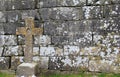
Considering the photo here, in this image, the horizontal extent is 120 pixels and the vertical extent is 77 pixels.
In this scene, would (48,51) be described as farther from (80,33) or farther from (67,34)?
(80,33)

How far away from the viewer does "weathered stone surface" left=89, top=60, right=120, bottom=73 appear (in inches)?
289

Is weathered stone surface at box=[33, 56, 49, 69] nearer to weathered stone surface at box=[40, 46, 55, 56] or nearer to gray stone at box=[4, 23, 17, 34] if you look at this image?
weathered stone surface at box=[40, 46, 55, 56]

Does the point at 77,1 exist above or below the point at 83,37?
above

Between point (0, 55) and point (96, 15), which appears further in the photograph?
point (0, 55)

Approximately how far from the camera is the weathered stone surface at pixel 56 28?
24.9 feet

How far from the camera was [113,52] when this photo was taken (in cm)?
737

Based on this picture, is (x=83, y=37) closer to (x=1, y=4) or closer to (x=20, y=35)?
(x=20, y=35)

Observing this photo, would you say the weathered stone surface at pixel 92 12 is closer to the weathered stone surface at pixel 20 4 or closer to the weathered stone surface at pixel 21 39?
the weathered stone surface at pixel 20 4

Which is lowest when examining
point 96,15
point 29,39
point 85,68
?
point 85,68

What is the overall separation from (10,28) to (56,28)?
1067 mm

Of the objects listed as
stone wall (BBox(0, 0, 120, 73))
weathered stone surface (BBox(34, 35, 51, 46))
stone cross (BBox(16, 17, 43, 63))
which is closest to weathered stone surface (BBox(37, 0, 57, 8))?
stone wall (BBox(0, 0, 120, 73))

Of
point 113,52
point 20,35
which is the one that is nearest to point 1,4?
point 20,35

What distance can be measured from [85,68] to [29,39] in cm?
132

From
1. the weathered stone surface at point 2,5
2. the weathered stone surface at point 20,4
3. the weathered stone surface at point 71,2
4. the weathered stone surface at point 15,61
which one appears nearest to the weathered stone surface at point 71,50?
the weathered stone surface at point 71,2
